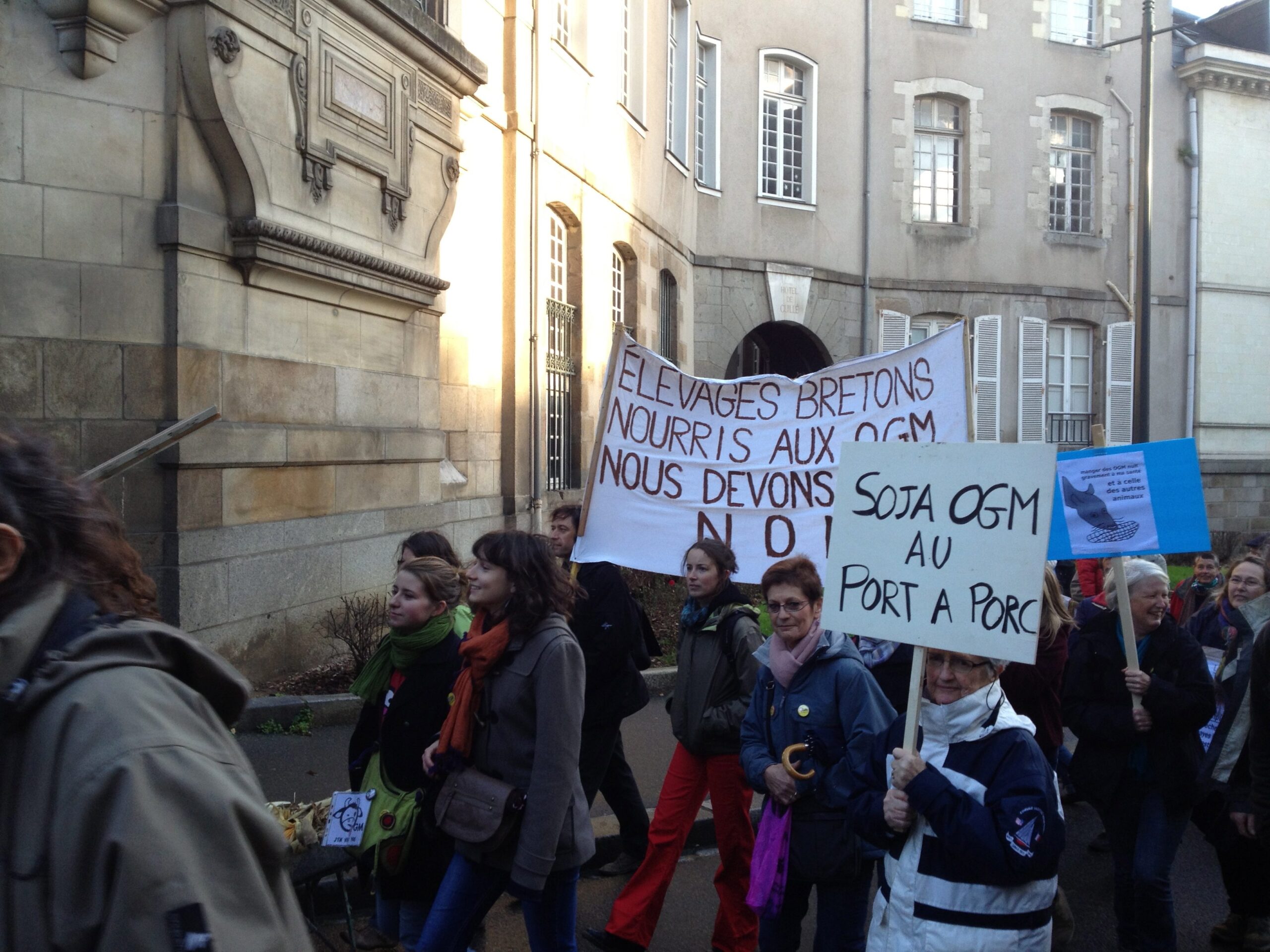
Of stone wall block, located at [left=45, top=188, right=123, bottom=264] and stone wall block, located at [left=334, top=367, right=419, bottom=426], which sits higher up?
stone wall block, located at [left=45, top=188, right=123, bottom=264]

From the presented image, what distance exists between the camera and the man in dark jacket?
493 centimetres

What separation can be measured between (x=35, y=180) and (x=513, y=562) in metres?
4.41

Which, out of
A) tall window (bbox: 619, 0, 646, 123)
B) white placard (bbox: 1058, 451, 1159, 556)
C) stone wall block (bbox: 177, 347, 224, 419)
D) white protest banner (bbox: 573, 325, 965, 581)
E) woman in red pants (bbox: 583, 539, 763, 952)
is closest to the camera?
woman in red pants (bbox: 583, 539, 763, 952)

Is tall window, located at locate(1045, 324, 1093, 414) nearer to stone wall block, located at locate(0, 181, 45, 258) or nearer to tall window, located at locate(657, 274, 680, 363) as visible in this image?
tall window, located at locate(657, 274, 680, 363)

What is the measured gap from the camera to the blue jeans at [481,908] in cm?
344

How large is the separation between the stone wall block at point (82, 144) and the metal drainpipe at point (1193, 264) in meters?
22.4

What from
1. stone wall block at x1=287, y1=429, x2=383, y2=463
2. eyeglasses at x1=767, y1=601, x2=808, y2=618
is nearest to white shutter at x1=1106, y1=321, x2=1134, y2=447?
stone wall block at x1=287, y1=429, x2=383, y2=463

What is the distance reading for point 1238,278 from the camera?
24.0m

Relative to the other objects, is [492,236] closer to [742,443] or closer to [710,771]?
[742,443]

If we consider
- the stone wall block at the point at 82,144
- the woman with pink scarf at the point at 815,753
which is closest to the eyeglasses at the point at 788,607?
the woman with pink scarf at the point at 815,753

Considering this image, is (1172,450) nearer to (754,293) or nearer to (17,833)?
(17,833)

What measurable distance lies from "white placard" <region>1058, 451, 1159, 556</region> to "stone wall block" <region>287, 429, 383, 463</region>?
201 inches

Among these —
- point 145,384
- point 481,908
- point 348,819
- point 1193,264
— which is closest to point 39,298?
point 145,384

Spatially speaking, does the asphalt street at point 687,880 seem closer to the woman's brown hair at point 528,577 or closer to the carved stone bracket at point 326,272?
the woman's brown hair at point 528,577
